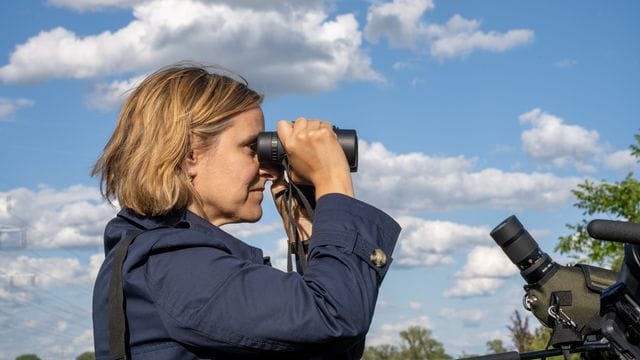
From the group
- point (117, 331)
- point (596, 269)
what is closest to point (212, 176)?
point (117, 331)

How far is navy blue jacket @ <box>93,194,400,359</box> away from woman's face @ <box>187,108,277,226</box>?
21cm

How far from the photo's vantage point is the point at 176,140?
104 inches

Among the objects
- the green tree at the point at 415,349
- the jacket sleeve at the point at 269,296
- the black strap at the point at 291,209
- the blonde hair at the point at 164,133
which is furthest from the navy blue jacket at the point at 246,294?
the green tree at the point at 415,349

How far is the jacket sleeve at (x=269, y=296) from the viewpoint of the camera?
2.29 meters

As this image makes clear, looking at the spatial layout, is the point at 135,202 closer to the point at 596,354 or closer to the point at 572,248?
the point at 596,354

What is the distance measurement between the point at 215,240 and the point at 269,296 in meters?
0.28

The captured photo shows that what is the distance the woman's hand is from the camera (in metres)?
2.57

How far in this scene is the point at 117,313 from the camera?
238 centimetres

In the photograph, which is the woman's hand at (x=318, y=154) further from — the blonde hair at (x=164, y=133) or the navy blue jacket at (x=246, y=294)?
the blonde hair at (x=164, y=133)

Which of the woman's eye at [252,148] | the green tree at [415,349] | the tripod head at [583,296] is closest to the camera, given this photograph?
the tripod head at [583,296]

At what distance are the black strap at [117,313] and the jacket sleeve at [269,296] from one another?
0.26ft

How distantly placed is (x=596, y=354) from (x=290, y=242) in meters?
1.18

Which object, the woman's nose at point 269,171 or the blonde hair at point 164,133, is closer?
the blonde hair at point 164,133

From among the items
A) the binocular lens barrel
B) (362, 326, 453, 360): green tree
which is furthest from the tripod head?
(362, 326, 453, 360): green tree
